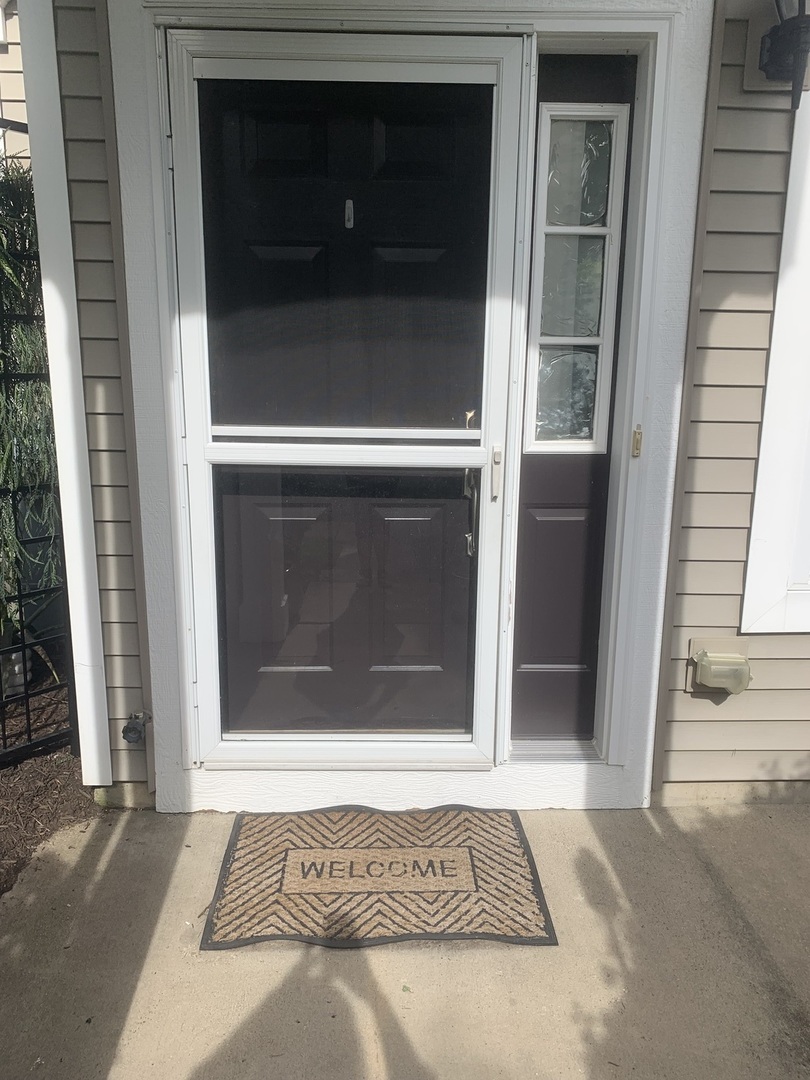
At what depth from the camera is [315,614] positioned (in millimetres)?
2213

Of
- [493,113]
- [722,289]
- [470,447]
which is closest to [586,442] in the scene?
[470,447]

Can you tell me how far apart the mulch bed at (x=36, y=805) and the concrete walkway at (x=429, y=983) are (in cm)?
7

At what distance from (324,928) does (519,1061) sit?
533 millimetres

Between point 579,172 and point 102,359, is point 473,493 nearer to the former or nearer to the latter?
point 579,172

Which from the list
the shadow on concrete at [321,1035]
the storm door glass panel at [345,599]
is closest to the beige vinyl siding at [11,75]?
the storm door glass panel at [345,599]

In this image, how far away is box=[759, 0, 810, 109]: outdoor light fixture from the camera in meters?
1.76

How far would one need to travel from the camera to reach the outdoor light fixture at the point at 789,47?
5.78ft

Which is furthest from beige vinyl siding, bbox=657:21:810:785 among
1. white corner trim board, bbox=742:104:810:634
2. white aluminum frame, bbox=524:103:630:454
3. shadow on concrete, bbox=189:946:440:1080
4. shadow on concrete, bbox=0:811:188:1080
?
shadow on concrete, bbox=0:811:188:1080

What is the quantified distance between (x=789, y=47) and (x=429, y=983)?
2405 mm

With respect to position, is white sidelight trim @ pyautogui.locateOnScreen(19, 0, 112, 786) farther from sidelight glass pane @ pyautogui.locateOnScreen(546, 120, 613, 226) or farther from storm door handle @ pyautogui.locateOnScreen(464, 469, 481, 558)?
sidelight glass pane @ pyautogui.locateOnScreen(546, 120, 613, 226)

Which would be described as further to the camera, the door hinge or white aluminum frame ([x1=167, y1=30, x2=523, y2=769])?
the door hinge

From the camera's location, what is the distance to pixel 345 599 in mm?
2203

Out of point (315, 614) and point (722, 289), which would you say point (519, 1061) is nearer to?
point (315, 614)

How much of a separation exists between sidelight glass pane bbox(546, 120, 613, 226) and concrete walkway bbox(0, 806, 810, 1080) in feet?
5.95
